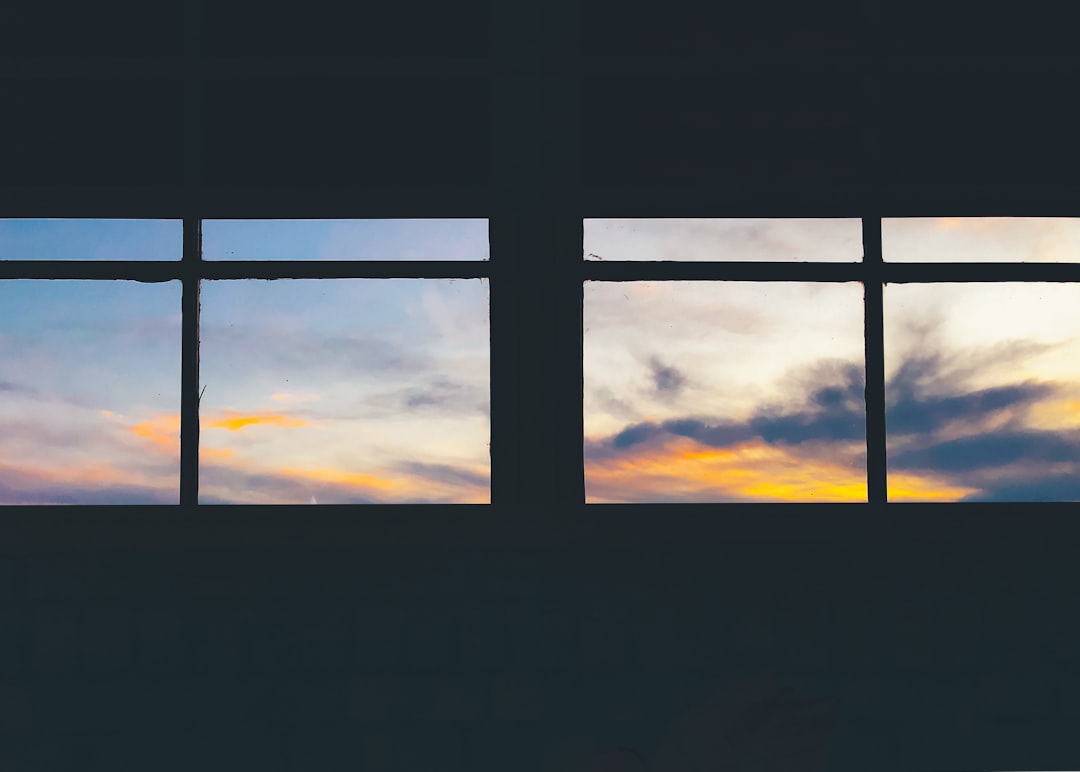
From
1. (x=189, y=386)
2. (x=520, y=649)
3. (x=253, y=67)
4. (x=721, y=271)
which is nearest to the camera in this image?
(x=520, y=649)

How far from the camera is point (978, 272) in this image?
429cm

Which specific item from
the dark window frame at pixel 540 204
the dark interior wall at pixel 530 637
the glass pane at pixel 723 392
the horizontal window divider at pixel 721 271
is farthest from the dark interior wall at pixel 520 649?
the horizontal window divider at pixel 721 271

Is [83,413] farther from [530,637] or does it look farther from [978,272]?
[978,272]

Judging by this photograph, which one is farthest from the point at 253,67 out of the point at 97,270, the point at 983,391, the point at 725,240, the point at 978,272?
the point at 983,391

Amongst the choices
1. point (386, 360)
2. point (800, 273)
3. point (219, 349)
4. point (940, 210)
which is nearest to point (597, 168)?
point (800, 273)

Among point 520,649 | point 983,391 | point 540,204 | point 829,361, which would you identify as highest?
point 540,204

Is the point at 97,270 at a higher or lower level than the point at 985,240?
lower

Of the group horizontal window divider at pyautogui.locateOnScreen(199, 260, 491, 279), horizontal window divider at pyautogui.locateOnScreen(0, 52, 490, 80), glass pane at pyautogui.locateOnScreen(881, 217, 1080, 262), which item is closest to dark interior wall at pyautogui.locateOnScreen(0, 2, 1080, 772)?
horizontal window divider at pyautogui.locateOnScreen(199, 260, 491, 279)

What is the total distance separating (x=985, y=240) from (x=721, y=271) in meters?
1.28

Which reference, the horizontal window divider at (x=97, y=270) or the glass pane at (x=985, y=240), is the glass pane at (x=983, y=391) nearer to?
the glass pane at (x=985, y=240)

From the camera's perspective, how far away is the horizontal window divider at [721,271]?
429cm

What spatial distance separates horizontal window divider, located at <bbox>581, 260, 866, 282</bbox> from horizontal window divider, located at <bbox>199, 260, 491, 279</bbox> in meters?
0.72

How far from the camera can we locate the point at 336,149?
4363 millimetres

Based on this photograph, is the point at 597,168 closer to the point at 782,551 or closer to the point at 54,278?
the point at 782,551
